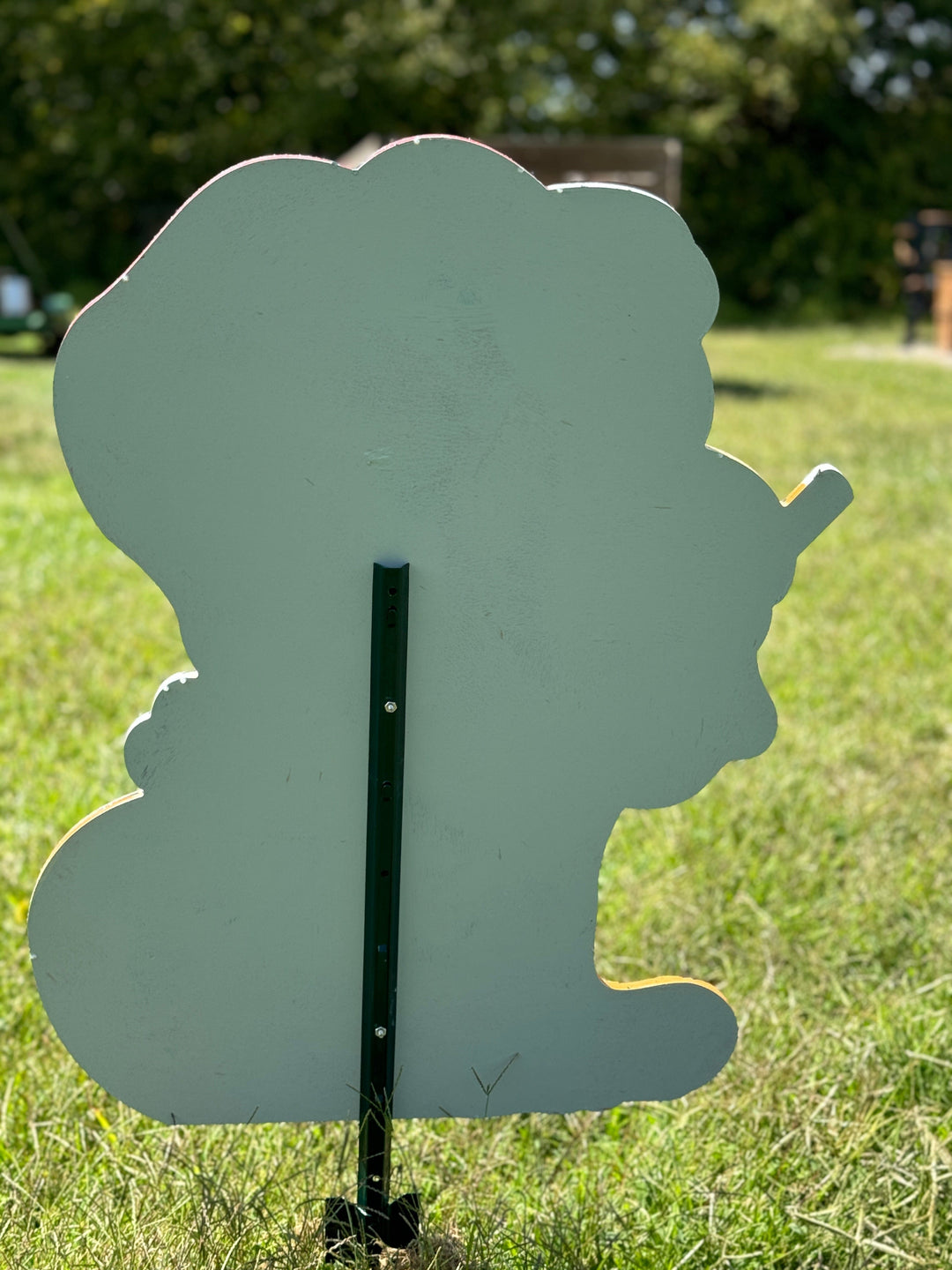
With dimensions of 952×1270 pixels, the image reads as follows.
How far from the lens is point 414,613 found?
138 cm

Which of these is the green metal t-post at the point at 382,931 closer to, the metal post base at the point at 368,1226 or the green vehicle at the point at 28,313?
the metal post base at the point at 368,1226

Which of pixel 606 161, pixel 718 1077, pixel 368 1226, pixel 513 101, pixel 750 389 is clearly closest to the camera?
pixel 368 1226

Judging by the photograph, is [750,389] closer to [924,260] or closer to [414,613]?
[924,260]

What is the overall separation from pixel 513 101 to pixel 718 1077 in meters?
15.2

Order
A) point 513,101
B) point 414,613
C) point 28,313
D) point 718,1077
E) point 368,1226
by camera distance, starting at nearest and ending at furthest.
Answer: point 414,613 → point 368,1226 → point 718,1077 → point 28,313 → point 513,101

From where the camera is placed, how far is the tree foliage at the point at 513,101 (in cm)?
1488

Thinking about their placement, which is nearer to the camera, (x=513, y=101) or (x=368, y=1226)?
(x=368, y=1226)

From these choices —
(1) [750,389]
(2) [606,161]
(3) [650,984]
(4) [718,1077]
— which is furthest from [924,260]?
(3) [650,984]

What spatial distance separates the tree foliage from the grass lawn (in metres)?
12.3

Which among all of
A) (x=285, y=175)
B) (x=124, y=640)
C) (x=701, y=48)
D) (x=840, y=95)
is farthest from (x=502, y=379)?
(x=840, y=95)

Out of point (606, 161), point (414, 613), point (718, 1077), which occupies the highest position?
point (414, 613)

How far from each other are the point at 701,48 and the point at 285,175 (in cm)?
1631

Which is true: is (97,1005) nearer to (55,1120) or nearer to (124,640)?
(55,1120)

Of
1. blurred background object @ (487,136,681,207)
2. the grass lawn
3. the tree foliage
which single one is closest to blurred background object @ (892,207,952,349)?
the tree foliage
